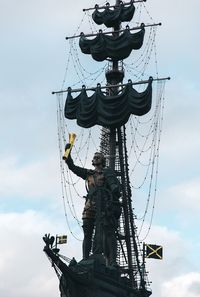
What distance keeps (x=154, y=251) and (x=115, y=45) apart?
9.00 meters

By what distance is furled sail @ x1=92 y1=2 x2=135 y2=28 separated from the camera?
129ft

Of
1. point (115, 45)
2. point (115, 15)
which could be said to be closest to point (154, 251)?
point (115, 45)

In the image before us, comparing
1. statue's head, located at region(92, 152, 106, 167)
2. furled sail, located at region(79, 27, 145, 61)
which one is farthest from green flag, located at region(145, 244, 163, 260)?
furled sail, located at region(79, 27, 145, 61)

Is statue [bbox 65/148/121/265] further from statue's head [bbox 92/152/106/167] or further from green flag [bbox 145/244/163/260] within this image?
green flag [bbox 145/244/163/260]

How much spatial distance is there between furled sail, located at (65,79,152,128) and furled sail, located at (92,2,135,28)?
430 centimetres

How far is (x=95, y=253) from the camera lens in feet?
97.9

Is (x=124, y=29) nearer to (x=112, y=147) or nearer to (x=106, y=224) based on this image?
(x=112, y=147)

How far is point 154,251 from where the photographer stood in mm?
34812

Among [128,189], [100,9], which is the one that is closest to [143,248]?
[128,189]

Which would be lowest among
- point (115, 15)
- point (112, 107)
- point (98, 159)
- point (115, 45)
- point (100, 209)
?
point (100, 209)

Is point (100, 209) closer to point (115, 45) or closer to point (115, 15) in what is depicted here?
point (115, 45)

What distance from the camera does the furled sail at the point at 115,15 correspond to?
3922cm

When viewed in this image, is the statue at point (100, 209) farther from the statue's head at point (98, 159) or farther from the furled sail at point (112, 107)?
the furled sail at point (112, 107)

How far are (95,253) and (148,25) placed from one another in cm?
1314
